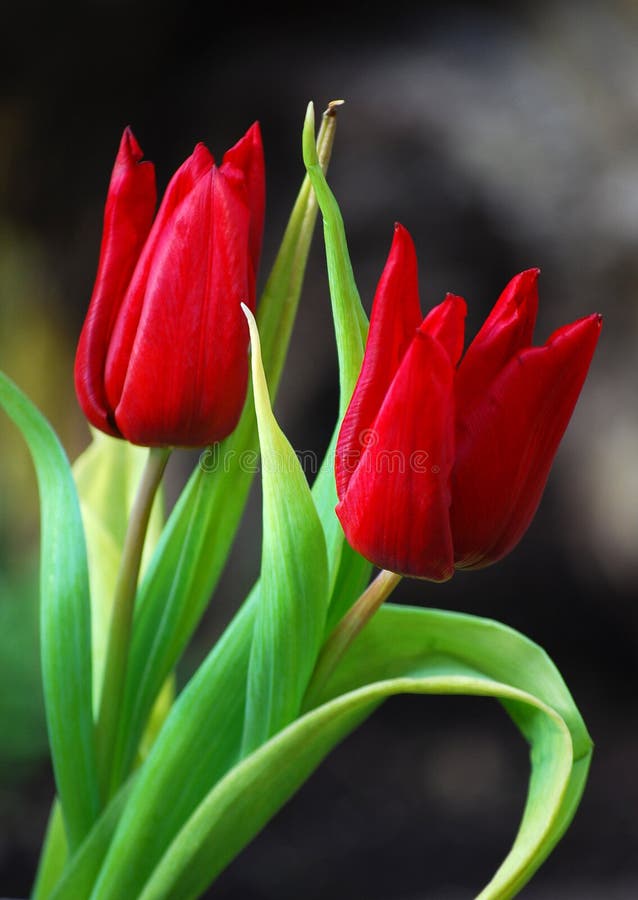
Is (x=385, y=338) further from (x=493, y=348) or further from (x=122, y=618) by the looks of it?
(x=122, y=618)

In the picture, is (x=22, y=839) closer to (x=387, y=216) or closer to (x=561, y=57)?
(x=387, y=216)

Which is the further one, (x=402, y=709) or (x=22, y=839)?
(x=402, y=709)

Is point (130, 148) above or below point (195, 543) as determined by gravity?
above

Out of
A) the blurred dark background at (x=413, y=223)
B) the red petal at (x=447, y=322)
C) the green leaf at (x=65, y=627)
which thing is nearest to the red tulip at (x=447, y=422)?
the red petal at (x=447, y=322)

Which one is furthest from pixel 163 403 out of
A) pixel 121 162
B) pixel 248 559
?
pixel 248 559

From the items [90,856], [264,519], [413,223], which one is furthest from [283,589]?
[413,223]

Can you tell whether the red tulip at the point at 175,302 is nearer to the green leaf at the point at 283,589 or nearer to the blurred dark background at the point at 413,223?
the green leaf at the point at 283,589

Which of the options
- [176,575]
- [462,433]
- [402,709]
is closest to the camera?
[462,433]
